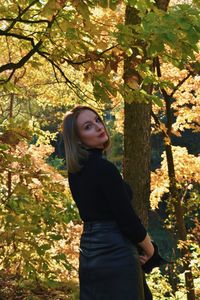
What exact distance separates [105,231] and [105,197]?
20cm

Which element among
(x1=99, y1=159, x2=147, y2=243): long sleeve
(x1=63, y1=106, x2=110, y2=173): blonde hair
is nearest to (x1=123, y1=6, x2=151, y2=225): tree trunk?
(x1=63, y1=106, x2=110, y2=173): blonde hair

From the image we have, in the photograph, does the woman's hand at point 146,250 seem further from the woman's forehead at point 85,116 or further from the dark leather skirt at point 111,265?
the woman's forehead at point 85,116

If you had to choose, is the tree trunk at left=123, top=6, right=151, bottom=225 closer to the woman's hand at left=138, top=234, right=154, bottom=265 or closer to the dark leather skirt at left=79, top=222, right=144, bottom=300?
→ the woman's hand at left=138, top=234, right=154, bottom=265

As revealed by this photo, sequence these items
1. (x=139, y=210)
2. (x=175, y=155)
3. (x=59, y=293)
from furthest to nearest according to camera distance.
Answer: (x=175, y=155)
(x=59, y=293)
(x=139, y=210)

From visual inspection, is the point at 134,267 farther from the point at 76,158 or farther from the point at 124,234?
the point at 76,158

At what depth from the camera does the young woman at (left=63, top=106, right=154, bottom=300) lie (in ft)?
8.24

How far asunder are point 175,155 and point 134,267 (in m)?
9.19

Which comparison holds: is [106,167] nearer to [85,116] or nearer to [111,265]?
[85,116]

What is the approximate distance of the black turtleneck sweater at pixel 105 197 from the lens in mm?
2484

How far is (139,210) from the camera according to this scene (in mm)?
5156

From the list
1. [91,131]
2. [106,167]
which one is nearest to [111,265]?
[106,167]

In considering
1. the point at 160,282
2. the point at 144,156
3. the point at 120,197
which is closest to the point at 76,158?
the point at 120,197

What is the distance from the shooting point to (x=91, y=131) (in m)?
2.78

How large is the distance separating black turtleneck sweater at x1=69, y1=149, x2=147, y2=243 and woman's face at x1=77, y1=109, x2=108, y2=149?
0.31 feet
